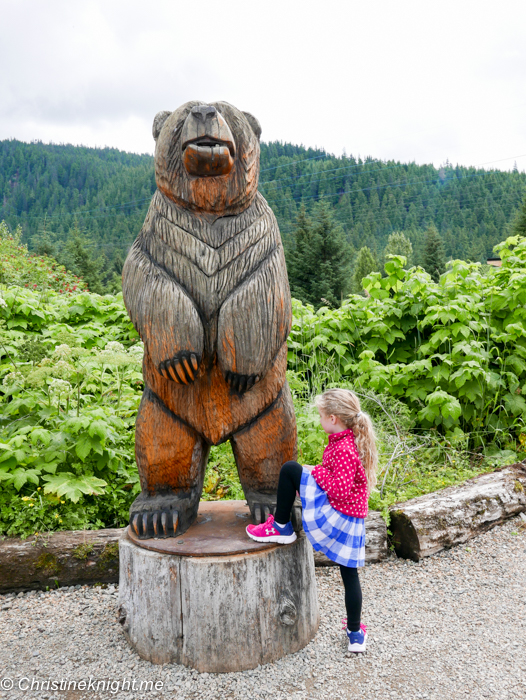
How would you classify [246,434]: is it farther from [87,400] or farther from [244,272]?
[87,400]

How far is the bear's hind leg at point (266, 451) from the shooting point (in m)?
2.37

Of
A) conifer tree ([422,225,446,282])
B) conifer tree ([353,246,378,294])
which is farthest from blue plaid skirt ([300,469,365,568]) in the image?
conifer tree ([353,246,378,294])

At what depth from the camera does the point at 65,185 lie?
8731 cm

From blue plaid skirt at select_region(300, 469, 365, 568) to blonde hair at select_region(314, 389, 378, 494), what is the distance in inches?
6.7

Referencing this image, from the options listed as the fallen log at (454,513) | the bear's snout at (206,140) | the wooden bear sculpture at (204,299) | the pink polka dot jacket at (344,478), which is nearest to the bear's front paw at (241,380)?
the wooden bear sculpture at (204,299)

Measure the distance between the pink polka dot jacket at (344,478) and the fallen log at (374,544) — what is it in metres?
1.27

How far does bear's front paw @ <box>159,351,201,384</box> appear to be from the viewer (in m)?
2.12

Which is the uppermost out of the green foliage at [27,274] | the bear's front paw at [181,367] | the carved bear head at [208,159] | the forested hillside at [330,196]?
the forested hillside at [330,196]

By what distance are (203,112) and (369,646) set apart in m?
2.34

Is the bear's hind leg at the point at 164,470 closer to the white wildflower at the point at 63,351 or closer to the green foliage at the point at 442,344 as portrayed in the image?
the white wildflower at the point at 63,351

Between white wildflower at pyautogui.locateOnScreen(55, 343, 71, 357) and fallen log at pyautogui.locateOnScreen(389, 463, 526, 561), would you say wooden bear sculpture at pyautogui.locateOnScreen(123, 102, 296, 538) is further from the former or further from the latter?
fallen log at pyautogui.locateOnScreen(389, 463, 526, 561)

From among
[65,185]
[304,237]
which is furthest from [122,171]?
[304,237]

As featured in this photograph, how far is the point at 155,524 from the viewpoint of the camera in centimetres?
228


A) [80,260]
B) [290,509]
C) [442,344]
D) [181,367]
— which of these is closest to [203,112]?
[181,367]
